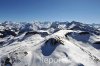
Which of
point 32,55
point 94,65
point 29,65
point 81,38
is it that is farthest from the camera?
point 81,38

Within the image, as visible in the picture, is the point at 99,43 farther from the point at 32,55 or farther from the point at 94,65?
the point at 32,55

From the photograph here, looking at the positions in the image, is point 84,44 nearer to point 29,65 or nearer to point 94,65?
point 94,65

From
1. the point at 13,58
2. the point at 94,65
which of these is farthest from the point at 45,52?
the point at 94,65

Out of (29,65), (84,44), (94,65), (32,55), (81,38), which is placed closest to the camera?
(29,65)

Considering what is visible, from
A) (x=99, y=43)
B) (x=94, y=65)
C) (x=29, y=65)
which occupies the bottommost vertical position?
(x=99, y=43)

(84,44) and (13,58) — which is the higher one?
(13,58)

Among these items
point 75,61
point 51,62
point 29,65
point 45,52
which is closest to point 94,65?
point 75,61

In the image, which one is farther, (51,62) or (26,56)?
(26,56)

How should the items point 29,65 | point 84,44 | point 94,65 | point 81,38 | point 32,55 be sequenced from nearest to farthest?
point 29,65 → point 94,65 → point 32,55 → point 84,44 → point 81,38

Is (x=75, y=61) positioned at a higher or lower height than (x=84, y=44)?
higher
